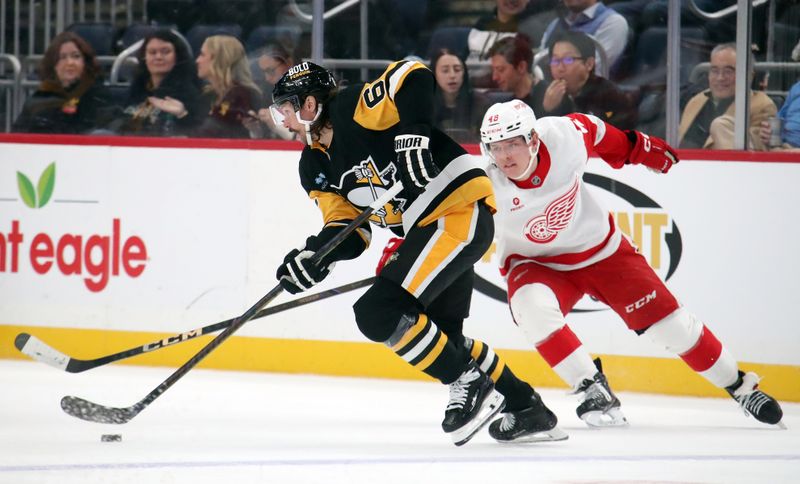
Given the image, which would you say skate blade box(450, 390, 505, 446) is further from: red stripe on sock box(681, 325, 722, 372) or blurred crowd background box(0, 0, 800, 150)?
blurred crowd background box(0, 0, 800, 150)

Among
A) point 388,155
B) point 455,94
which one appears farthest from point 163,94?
point 388,155

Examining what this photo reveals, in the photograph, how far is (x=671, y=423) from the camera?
4.40m

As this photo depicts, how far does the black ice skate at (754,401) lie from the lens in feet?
13.9

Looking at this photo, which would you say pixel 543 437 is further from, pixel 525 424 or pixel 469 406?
pixel 469 406

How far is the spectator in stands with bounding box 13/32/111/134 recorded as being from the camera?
18.9 ft

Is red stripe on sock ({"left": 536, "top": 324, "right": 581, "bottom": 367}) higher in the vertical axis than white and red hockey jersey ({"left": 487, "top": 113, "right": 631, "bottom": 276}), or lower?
lower

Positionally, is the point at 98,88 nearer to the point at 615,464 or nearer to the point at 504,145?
the point at 504,145

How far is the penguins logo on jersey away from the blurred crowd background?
56.8 inches

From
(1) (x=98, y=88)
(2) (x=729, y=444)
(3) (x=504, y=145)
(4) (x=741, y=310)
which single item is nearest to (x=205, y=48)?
(1) (x=98, y=88)

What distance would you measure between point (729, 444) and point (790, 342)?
1050 mm

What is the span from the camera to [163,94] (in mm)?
5707

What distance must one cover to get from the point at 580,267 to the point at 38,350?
72.7 inches

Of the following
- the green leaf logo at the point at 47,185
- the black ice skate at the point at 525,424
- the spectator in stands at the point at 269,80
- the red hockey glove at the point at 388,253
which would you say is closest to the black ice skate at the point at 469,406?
the black ice skate at the point at 525,424

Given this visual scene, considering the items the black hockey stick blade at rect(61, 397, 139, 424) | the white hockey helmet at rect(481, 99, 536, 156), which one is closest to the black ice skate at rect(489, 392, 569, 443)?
the white hockey helmet at rect(481, 99, 536, 156)
